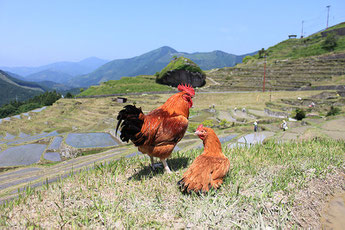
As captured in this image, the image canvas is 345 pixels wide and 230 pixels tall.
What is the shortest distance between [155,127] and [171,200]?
1.41 m

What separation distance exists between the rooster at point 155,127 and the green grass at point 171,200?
0.62m

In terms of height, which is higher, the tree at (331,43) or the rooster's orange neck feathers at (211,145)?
the tree at (331,43)

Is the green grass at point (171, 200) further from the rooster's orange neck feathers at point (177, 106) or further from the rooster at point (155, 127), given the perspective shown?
the rooster's orange neck feathers at point (177, 106)

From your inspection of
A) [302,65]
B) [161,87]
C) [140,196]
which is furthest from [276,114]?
[161,87]

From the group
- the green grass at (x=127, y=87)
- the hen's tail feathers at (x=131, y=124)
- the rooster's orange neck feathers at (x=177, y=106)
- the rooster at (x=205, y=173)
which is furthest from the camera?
the green grass at (x=127, y=87)

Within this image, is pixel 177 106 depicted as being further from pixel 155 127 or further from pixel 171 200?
pixel 171 200

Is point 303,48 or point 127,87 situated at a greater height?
point 303,48

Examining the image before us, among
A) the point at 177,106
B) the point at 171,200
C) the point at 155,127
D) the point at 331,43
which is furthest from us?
the point at 331,43

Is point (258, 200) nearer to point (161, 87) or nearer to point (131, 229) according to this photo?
point (131, 229)

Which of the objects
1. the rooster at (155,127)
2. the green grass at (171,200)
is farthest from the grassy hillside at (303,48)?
the rooster at (155,127)

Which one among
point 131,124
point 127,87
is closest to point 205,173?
point 131,124

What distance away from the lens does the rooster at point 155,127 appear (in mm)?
3867

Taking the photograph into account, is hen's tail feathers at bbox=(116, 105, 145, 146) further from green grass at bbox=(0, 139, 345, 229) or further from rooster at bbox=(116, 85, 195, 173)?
green grass at bbox=(0, 139, 345, 229)

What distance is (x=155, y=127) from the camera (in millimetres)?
4039
